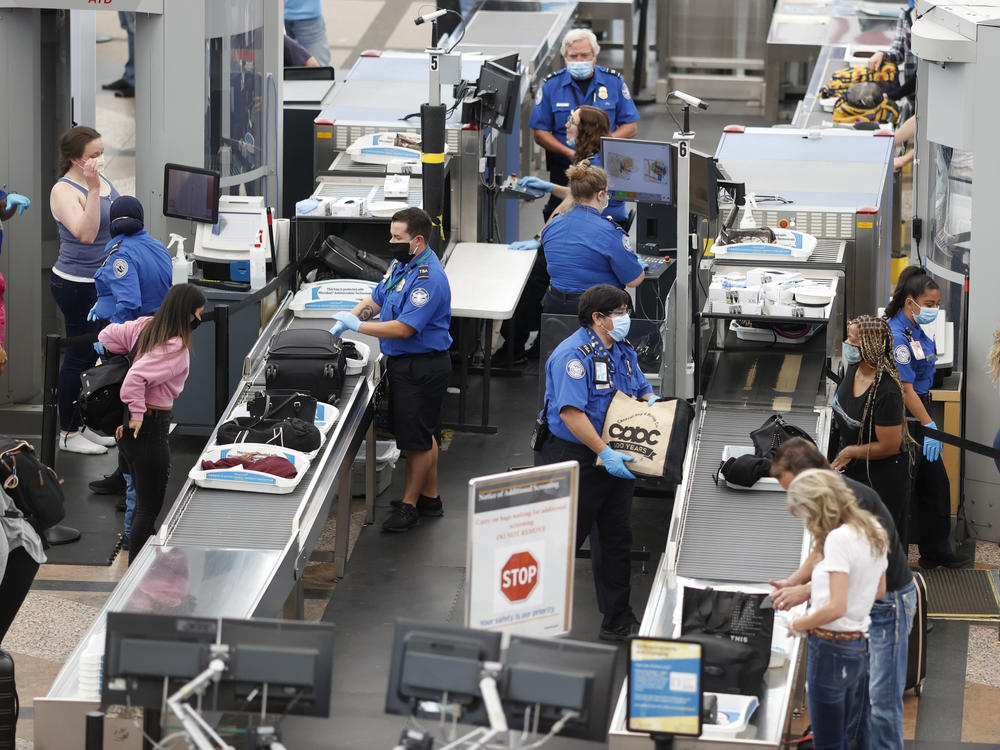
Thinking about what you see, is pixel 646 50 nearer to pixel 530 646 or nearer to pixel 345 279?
pixel 345 279

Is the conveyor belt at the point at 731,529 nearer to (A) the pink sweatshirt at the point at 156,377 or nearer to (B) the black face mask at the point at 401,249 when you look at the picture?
(B) the black face mask at the point at 401,249

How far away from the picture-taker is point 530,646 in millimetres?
5559

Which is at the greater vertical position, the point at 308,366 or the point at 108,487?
the point at 308,366

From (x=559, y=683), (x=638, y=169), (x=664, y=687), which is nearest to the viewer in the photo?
(x=559, y=683)

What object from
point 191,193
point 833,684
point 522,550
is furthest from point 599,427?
point 191,193

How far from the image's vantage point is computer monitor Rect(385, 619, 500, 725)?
558 cm

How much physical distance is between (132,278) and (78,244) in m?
1.04

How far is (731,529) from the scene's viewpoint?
8156 mm

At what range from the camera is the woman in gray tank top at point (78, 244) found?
10047 millimetres

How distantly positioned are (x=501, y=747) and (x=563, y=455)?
252cm

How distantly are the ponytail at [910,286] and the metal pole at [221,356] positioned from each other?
3.65 meters

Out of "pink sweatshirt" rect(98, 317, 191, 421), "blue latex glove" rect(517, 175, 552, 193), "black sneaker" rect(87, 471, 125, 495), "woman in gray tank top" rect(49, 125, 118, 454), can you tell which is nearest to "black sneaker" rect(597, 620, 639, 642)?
"pink sweatshirt" rect(98, 317, 191, 421)

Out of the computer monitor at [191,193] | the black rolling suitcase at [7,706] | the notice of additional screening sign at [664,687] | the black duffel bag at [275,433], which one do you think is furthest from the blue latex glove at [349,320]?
the notice of additional screening sign at [664,687]

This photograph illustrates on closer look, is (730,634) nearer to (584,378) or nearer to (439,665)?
(584,378)
